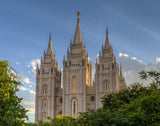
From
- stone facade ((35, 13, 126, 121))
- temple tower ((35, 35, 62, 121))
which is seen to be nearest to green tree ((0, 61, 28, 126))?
stone facade ((35, 13, 126, 121))

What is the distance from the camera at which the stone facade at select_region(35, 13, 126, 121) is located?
51594mm

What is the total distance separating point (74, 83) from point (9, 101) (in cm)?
4162

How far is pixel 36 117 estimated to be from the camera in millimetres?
54438

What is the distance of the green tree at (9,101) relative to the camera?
11367mm

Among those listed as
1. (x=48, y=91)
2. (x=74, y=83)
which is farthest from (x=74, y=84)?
(x=48, y=91)

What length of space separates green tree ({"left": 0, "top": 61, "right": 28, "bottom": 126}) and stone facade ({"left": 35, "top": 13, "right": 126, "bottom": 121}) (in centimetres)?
3943

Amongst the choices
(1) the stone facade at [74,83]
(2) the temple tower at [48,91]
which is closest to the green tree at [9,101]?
(1) the stone facade at [74,83]

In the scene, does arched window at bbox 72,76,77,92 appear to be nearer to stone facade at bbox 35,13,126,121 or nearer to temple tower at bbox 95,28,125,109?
stone facade at bbox 35,13,126,121

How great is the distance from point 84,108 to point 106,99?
81.7 ft

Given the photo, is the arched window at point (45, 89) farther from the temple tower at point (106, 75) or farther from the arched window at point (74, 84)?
the temple tower at point (106, 75)

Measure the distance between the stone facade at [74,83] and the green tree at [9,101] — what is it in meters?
39.4

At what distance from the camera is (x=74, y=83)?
5316 centimetres

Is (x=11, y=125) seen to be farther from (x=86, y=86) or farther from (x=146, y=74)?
(x=86, y=86)

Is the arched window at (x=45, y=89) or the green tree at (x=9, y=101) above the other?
the arched window at (x=45, y=89)
